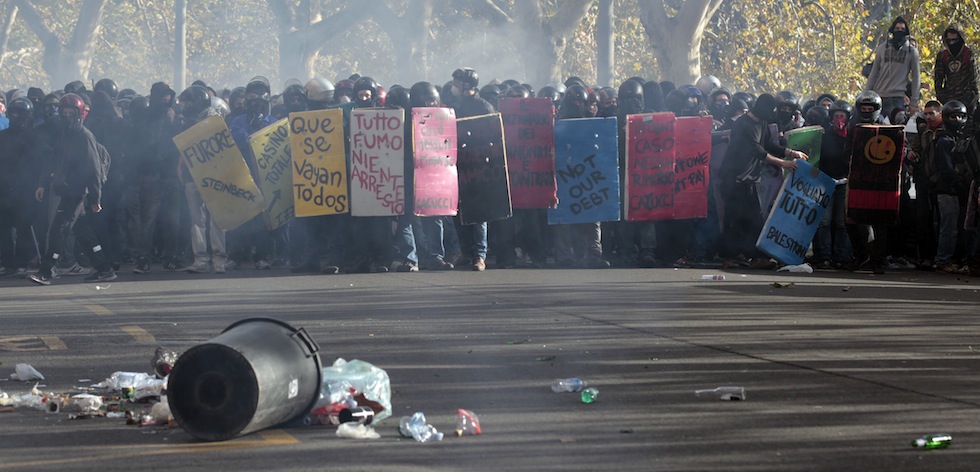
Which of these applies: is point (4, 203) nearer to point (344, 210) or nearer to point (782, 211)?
point (344, 210)

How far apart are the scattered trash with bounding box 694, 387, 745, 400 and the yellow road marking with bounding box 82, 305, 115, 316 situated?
18.7 ft

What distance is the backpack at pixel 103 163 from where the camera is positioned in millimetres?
14820

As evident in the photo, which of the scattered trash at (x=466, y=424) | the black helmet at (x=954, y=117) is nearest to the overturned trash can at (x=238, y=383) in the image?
the scattered trash at (x=466, y=424)

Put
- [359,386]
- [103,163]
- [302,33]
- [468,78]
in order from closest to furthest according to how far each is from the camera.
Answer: [359,386], [103,163], [468,78], [302,33]

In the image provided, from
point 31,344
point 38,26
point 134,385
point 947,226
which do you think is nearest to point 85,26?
point 38,26

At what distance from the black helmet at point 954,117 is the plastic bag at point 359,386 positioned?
956 cm

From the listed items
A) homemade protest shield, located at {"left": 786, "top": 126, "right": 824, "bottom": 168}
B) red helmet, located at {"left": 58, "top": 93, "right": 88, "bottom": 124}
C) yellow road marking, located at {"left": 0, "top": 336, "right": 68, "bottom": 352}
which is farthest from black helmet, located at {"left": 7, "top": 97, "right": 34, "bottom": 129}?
homemade protest shield, located at {"left": 786, "top": 126, "right": 824, "bottom": 168}

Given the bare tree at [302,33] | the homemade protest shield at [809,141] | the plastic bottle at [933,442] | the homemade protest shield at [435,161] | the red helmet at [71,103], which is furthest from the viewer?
the bare tree at [302,33]

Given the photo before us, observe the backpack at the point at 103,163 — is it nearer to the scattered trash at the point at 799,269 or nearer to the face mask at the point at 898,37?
the scattered trash at the point at 799,269

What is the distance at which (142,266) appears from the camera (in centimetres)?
1564

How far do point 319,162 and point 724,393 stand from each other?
8.05 metres

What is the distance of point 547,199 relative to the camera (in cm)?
1532

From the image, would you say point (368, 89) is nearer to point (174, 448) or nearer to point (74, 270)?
point (74, 270)

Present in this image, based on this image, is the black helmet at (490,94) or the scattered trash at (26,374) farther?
the black helmet at (490,94)
